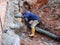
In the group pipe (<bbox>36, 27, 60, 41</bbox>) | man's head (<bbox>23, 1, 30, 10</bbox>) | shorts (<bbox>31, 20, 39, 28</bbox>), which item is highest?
man's head (<bbox>23, 1, 30, 10</bbox>)

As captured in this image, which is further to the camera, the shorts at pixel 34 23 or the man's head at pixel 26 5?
the man's head at pixel 26 5

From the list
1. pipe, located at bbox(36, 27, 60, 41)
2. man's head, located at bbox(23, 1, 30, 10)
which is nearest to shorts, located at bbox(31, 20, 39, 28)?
pipe, located at bbox(36, 27, 60, 41)

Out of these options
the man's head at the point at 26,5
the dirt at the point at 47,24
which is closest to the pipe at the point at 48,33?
Answer: the dirt at the point at 47,24

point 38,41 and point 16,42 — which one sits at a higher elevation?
point 16,42

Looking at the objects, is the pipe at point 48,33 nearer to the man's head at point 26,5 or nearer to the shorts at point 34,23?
the shorts at point 34,23

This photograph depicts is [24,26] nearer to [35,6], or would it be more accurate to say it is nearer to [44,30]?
[44,30]

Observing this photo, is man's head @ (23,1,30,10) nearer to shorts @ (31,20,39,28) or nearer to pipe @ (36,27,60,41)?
shorts @ (31,20,39,28)

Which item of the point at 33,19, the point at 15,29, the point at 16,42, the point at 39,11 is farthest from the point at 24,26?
the point at 16,42

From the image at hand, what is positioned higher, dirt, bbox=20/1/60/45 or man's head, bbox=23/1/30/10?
man's head, bbox=23/1/30/10

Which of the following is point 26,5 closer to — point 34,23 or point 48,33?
point 34,23

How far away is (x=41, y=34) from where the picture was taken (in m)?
5.59

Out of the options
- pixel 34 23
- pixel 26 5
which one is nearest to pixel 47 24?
pixel 34 23

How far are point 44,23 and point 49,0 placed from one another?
1.50m

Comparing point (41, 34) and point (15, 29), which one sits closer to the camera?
point (15, 29)
